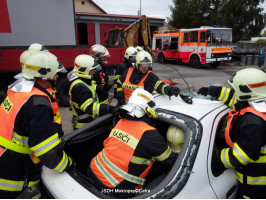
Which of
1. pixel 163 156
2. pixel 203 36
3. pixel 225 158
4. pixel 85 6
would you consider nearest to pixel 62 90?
pixel 163 156

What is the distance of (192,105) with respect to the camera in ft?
6.84

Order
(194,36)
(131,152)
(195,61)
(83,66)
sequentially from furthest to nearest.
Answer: (195,61), (194,36), (83,66), (131,152)

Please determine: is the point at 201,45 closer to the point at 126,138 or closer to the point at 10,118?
the point at 126,138

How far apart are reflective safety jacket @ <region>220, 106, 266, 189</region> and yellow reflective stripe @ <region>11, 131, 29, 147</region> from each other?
1.62m

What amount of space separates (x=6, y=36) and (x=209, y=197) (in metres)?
9.14

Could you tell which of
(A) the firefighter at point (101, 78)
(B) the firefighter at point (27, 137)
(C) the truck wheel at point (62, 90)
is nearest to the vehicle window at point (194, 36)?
(C) the truck wheel at point (62, 90)

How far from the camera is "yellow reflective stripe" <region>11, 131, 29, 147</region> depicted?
5.06 feet

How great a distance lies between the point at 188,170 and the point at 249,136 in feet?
1.70

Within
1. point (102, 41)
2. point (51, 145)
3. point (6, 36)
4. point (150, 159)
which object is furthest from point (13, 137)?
point (102, 41)

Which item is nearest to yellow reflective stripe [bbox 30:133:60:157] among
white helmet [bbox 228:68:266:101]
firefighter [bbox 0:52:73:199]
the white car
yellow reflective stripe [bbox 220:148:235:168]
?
firefighter [bbox 0:52:73:199]

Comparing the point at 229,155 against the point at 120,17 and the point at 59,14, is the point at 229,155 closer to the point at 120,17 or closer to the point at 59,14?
the point at 59,14

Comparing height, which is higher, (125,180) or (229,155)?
(229,155)

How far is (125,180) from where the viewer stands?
5.30 ft

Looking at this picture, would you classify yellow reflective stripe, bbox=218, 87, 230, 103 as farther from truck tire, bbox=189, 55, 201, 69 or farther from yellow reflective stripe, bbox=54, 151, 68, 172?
truck tire, bbox=189, 55, 201, 69
